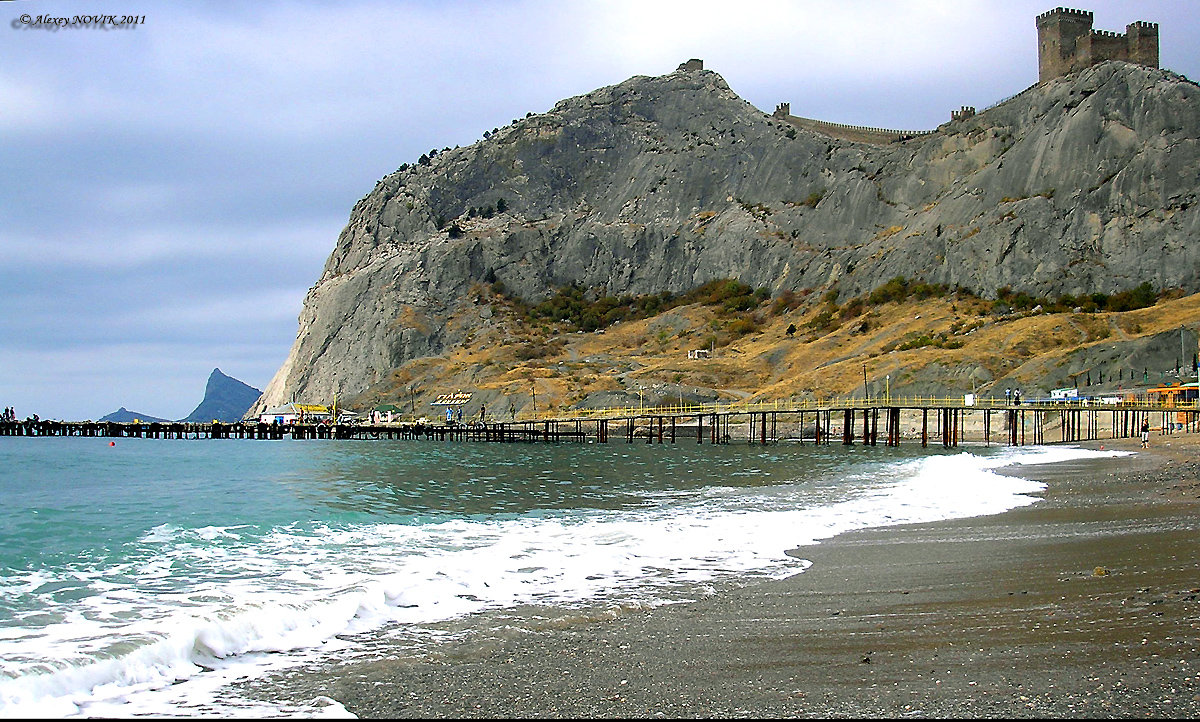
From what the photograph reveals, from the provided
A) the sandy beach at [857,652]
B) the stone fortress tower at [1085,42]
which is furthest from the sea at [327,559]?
the stone fortress tower at [1085,42]

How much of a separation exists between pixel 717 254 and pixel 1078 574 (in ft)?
469

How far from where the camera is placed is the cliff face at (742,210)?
112 meters

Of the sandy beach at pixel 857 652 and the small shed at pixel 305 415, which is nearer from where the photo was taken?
the sandy beach at pixel 857 652

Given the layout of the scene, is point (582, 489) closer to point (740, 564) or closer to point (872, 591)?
point (740, 564)

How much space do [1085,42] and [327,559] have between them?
13715 centimetres

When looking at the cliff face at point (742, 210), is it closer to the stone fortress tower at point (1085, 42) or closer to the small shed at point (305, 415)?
the stone fortress tower at point (1085, 42)

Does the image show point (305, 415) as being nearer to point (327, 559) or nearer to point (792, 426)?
point (792, 426)

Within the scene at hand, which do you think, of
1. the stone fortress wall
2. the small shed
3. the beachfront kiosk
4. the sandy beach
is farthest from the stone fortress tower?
the sandy beach

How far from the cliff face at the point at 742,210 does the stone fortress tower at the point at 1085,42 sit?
3773mm

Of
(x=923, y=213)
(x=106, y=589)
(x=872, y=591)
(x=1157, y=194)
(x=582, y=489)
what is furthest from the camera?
(x=923, y=213)

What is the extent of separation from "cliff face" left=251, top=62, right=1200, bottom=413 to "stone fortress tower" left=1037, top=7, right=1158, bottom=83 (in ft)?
12.4

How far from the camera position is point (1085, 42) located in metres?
126

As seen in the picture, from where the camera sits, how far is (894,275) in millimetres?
123125

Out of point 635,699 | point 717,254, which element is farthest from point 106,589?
point 717,254
